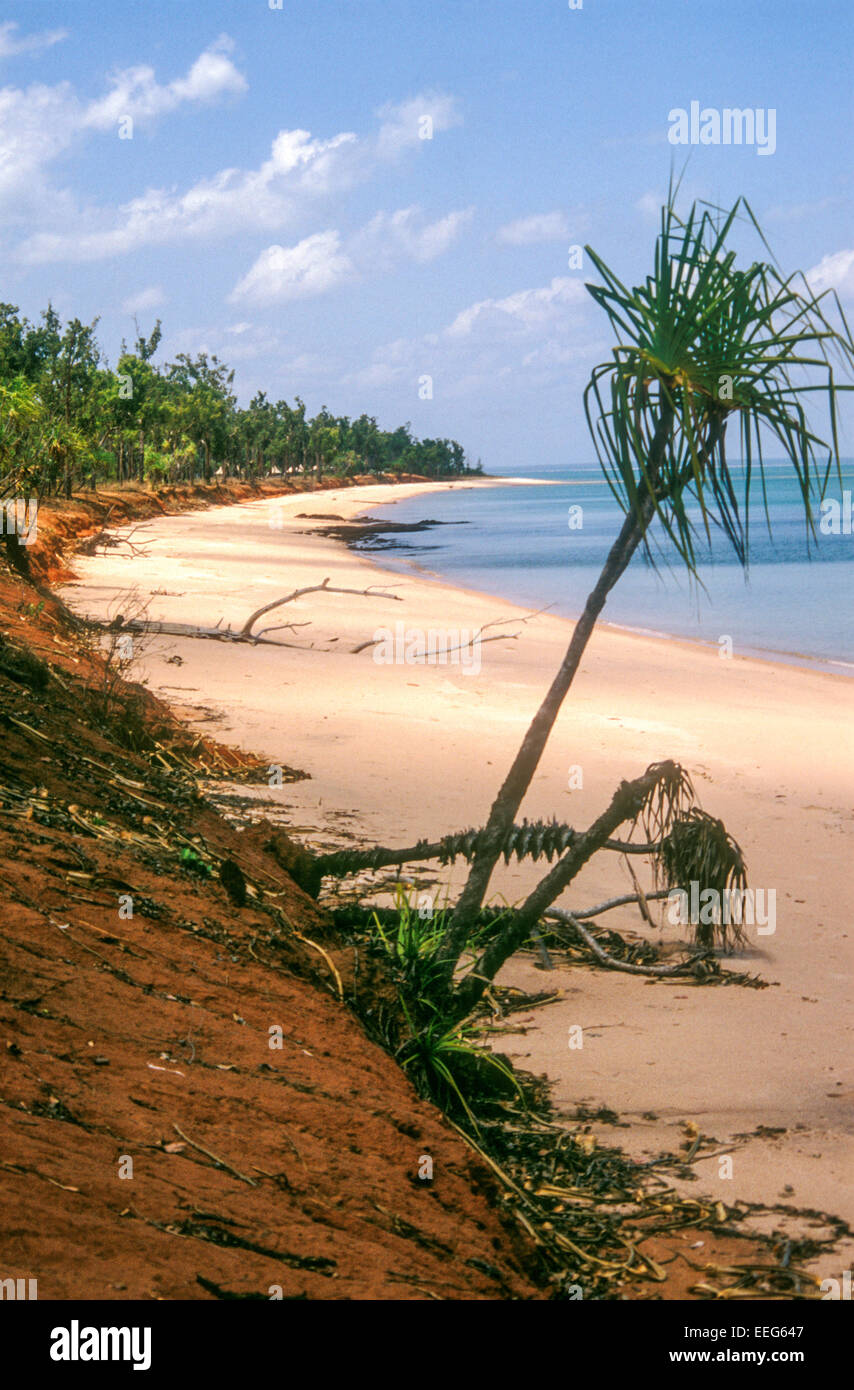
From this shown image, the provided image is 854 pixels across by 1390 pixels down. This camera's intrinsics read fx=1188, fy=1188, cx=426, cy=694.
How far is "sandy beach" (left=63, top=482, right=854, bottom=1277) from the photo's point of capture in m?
4.18

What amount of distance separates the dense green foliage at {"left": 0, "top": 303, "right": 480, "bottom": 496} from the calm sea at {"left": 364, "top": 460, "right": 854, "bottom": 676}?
8730 millimetres

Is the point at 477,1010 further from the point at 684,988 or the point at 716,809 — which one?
the point at 716,809

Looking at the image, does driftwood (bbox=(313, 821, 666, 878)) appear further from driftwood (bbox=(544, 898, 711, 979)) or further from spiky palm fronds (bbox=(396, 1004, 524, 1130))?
spiky palm fronds (bbox=(396, 1004, 524, 1130))

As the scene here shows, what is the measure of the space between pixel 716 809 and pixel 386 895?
12.5 feet

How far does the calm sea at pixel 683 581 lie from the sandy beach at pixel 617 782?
1.80m

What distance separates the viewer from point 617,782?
9500mm

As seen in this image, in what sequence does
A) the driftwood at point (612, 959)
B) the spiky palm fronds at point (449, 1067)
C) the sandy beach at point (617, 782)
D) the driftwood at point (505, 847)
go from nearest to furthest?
the spiky palm fronds at point (449, 1067) → the sandy beach at point (617, 782) → the driftwood at point (505, 847) → the driftwood at point (612, 959)

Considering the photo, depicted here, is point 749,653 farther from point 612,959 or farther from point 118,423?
point 118,423

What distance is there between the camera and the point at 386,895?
6.09 m

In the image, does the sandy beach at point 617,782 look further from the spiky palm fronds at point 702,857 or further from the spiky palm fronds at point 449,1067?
the spiky palm fronds at point 702,857

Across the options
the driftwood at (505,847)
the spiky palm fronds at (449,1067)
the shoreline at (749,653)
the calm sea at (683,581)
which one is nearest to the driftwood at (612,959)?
the driftwood at (505,847)

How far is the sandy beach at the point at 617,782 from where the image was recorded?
4.18 m

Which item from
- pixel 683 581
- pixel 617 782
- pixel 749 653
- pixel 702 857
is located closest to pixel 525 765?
pixel 702 857
